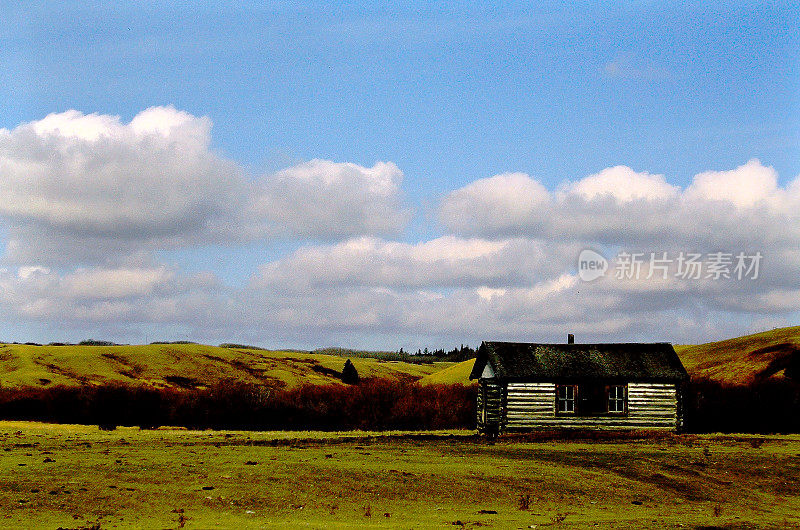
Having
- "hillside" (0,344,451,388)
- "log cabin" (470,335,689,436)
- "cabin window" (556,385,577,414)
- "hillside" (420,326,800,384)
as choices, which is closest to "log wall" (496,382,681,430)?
"log cabin" (470,335,689,436)

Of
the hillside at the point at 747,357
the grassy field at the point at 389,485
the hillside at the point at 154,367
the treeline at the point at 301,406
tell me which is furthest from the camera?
the hillside at the point at 154,367

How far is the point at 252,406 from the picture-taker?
7256cm

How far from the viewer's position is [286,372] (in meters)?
131

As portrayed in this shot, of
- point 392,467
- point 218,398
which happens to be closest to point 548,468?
point 392,467

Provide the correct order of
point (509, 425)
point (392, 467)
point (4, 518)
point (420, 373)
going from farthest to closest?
point (420, 373) < point (509, 425) < point (392, 467) < point (4, 518)

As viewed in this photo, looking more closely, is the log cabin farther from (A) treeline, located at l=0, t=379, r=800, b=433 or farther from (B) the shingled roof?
(A) treeline, located at l=0, t=379, r=800, b=433

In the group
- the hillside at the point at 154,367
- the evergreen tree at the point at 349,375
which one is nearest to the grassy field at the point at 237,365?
the hillside at the point at 154,367

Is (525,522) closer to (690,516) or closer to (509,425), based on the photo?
(690,516)

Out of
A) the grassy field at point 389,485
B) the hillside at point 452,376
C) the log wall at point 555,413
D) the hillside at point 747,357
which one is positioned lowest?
the grassy field at point 389,485

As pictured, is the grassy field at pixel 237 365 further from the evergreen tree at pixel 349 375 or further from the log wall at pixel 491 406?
the log wall at pixel 491 406

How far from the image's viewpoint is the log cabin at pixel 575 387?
46.7 m

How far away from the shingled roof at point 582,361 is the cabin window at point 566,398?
0.61m

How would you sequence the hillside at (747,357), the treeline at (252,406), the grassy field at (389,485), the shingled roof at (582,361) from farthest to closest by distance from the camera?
the treeline at (252,406) → the hillside at (747,357) → the shingled roof at (582,361) → the grassy field at (389,485)

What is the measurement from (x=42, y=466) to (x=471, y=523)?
49.0ft
